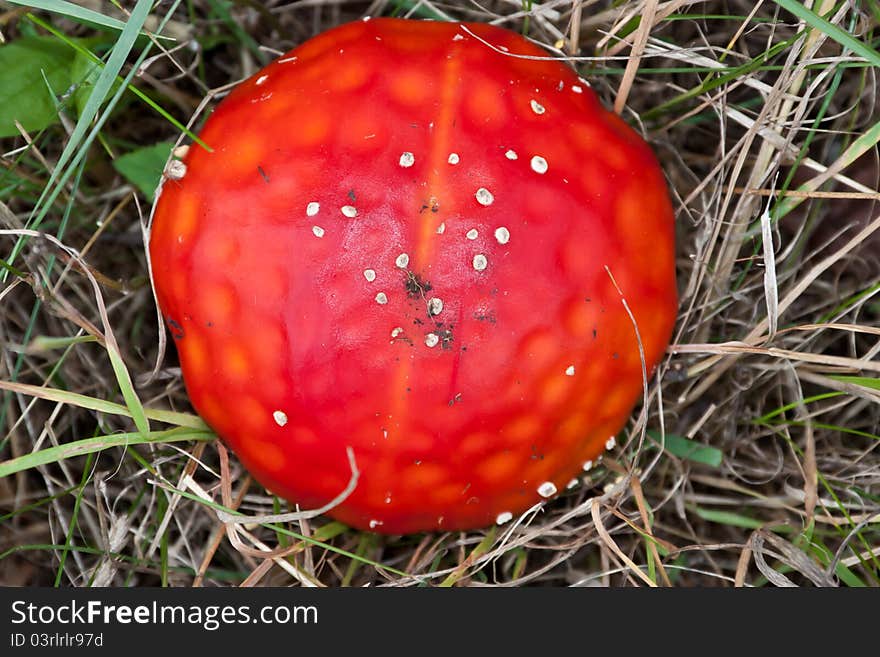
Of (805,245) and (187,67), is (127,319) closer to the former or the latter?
(187,67)

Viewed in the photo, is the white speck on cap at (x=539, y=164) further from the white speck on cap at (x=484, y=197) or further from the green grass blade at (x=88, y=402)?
the green grass blade at (x=88, y=402)

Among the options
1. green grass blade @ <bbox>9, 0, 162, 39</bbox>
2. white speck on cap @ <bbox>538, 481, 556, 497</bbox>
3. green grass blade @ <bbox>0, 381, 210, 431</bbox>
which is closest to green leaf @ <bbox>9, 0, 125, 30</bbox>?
green grass blade @ <bbox>9, 0, 162, 39</bbox>

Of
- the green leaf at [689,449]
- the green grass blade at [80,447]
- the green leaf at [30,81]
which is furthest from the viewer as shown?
the green leaf at [689,449]

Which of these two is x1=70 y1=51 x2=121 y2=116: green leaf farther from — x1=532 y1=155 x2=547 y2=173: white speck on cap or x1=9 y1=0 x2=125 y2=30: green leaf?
x1=532 y1=155 x2=547 y2=173: white speck on cap

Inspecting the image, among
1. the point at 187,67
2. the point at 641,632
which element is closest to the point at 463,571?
the point at 641,632

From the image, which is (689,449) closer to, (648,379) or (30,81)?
(648,379)

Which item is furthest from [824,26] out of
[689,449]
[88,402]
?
[88,402]

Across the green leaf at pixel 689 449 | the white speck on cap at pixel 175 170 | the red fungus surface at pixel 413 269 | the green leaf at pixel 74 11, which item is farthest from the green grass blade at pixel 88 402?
the green leaf at pixel 689 449
